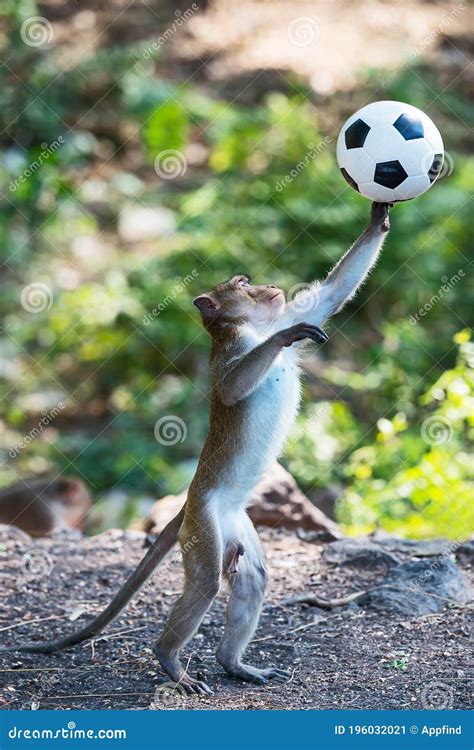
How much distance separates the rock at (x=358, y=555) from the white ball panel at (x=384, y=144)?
2804 millimetres

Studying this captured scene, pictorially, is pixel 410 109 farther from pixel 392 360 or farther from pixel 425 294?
pixel 425 294

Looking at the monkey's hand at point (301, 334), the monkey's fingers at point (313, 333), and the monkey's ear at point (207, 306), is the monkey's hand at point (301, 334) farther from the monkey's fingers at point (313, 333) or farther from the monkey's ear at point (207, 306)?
the monkey's ear at point (207, 306)

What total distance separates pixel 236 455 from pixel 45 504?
15.6 ft

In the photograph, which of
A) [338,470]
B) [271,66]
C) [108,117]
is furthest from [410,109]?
[271,66]

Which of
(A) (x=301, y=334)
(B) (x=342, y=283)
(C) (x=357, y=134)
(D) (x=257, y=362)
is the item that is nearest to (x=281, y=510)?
(B) (x=342, y=283)

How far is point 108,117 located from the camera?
16.2 meters

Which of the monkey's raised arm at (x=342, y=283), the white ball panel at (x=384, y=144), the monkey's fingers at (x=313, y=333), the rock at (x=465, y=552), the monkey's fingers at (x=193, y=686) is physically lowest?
the monkey's fingers at (x=193, y=686)

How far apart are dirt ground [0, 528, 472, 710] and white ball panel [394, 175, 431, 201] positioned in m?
2.43

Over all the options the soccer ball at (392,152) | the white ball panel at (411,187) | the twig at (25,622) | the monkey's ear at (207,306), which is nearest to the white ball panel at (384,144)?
the soccer ball at (392,152)

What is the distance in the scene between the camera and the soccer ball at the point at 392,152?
545 centimetres

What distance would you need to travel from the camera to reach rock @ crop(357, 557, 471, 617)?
6.27 metres

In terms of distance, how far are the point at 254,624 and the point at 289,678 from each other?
1.08 ft

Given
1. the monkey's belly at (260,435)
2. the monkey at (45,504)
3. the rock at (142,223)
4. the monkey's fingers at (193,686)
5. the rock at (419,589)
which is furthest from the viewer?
the rock at (142,223)

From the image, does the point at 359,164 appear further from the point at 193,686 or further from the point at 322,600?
the point at 193,686
